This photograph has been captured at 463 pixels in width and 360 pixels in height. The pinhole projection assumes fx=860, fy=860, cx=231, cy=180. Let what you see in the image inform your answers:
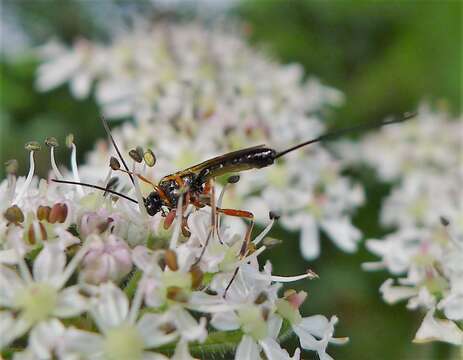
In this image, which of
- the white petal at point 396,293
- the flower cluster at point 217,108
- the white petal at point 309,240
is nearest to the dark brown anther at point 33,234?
the flower cluster at point 217,108

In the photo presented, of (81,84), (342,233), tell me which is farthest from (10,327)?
(81,84)

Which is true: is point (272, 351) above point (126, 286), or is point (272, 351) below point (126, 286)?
below

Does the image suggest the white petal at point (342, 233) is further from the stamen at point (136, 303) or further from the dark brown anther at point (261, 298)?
the stamen at point (136, 303)

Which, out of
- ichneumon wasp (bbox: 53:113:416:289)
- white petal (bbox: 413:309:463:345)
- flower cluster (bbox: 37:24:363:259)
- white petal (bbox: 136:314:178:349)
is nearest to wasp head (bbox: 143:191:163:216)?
ichneumon wasp (bbox: 53:113:416:289)

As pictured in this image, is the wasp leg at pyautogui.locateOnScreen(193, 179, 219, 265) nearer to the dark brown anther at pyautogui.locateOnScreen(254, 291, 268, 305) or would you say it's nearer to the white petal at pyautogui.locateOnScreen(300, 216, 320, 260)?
the dark brown anther at pyautogui.locateOnScreen(254, 291, 268, 305)

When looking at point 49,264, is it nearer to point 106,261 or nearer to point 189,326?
point 106,261

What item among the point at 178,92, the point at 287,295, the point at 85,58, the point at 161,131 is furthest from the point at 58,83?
the point at 287,295
